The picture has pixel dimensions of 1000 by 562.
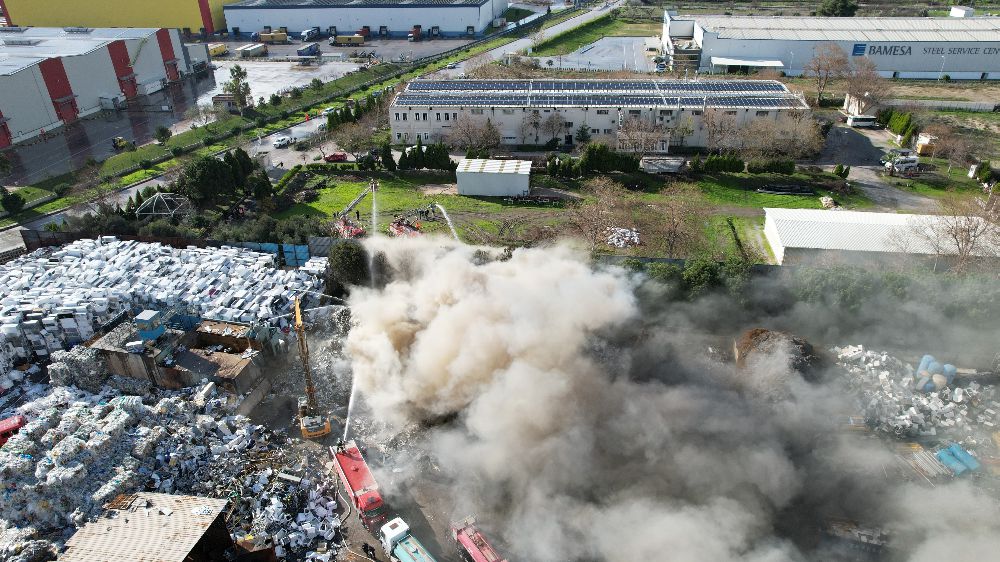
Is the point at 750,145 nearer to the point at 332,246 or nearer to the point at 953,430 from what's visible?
the point at 953,430

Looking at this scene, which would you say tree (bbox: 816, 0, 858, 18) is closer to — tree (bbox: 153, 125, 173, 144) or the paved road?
the paved road

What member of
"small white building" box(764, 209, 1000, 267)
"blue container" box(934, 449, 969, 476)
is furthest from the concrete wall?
"blue container" box(934, 449, 969, 476)

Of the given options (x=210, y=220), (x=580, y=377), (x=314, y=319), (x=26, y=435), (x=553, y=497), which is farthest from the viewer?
(x=210, y=220)

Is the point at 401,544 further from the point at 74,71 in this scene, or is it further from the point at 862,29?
the point at 862,29

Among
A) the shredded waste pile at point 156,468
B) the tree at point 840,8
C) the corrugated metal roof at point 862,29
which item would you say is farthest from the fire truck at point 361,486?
the tree at point 840,8

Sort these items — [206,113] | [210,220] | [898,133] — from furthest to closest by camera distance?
[206,113] < [898,133] < [210,220]

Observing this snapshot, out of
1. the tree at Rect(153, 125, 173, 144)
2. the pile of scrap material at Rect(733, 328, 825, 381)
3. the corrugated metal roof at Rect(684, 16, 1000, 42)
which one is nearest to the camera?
the pile of scrap material at Rect(733, 328, 825, 381)

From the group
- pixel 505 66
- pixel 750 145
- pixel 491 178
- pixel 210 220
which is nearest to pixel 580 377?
pixel 491 178
